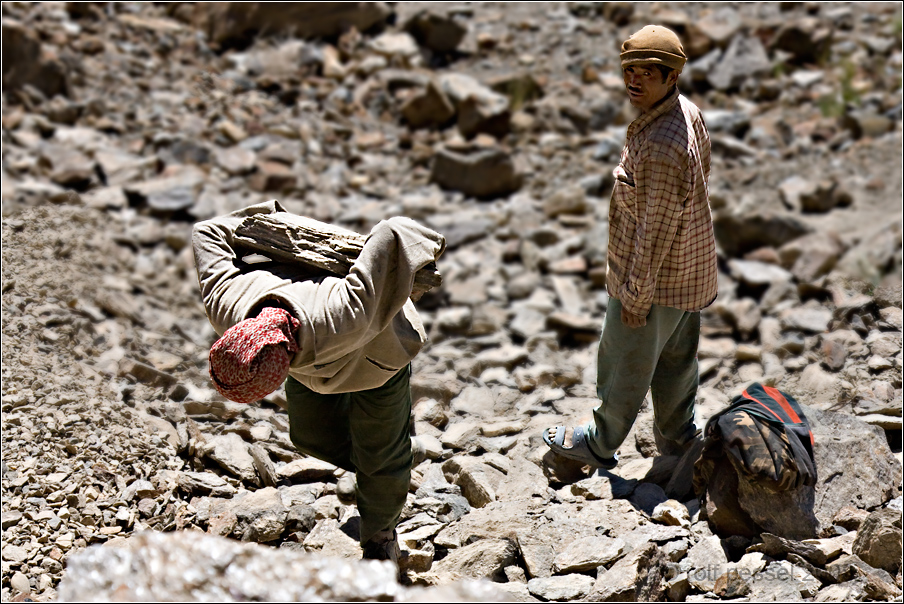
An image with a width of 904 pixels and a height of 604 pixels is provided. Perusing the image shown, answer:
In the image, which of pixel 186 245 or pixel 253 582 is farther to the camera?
pixel 186 245

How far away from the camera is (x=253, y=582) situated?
5.76 ft

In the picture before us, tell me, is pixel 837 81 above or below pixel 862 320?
above

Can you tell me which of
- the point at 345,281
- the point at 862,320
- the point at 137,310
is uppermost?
the point at 345,281

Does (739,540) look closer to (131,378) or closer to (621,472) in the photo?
(621,472)

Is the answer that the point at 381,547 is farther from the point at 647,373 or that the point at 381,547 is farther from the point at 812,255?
the point at 812,255

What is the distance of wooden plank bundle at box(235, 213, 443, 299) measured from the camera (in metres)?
2.62

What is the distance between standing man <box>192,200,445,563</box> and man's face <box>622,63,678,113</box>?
2.78 ft

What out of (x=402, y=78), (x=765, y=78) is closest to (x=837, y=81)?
(x=765, y=78)

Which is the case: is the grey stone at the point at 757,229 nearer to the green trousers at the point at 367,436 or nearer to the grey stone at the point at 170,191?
the grey stone at the point at 170,191

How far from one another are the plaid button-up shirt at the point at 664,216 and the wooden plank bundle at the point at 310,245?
29.4 inches

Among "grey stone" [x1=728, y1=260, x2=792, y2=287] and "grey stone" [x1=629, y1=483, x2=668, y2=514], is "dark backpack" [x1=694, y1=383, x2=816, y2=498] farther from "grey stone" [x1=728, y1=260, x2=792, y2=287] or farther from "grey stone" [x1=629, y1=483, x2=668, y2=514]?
"grey stone" [x1=728, y1=260, x2=792, y2=287]

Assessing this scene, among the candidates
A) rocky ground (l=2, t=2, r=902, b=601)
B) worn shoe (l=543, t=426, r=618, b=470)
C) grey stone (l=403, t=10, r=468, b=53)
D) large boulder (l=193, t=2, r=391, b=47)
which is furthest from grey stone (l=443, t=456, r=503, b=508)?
large boulder (l=193, t=2, r=391, b=47)

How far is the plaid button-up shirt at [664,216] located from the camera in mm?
2824

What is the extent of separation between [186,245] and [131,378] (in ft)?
10.3
